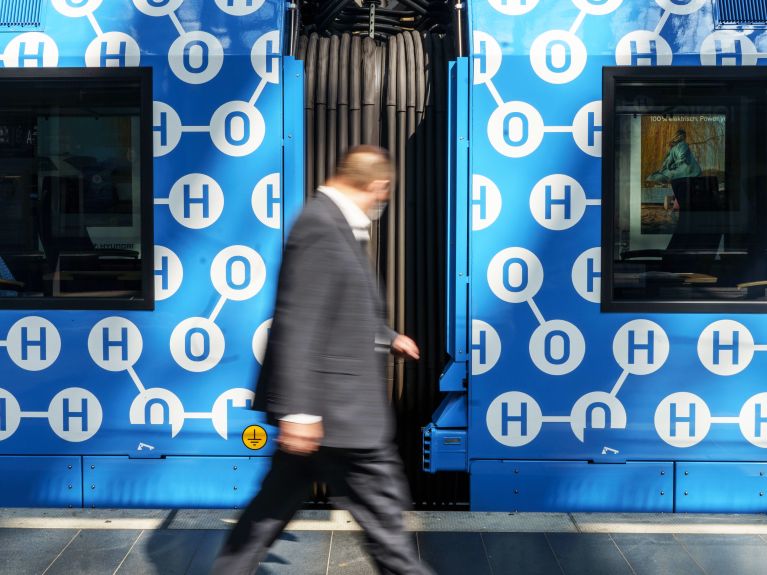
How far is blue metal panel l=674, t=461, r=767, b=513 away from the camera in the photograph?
4500mm

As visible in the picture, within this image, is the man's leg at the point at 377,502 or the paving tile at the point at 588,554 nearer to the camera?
the man's leg at the point at 377,502

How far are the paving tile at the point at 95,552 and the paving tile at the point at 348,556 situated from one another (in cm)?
97

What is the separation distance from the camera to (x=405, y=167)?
15.6 feet

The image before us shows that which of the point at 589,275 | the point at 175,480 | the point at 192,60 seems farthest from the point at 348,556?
the point at 192,60

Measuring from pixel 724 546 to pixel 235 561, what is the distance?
8.01ft

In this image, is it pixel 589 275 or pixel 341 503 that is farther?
pixel 589 275

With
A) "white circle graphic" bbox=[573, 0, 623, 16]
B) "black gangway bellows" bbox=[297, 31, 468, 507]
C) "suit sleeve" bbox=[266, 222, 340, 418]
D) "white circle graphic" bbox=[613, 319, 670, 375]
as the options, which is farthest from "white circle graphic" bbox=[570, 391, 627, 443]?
"suit sleeve" bbox=[266, 222, 340, 418]

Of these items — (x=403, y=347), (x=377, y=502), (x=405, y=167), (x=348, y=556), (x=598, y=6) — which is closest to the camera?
(x=377, y=502)

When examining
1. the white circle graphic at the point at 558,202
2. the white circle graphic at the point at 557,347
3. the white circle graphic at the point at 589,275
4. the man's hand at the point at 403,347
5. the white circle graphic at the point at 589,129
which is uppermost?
the white circle graphic at the point at 589,129

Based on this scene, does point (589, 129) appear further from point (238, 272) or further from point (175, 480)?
point (175, 480)

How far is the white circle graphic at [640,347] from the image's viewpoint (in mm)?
4465

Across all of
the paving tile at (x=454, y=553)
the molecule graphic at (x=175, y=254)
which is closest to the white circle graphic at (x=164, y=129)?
the molecule graphic at (x=175, y=254)

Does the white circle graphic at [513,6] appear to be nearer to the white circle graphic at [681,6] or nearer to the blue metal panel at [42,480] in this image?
the white circle graphic at [681,6]

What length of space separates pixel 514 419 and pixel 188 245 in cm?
189
